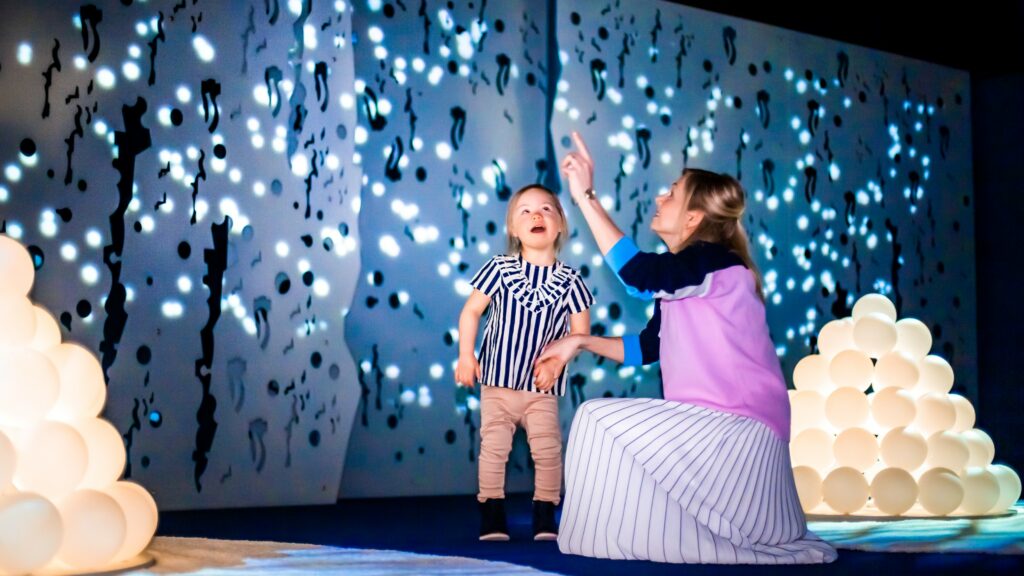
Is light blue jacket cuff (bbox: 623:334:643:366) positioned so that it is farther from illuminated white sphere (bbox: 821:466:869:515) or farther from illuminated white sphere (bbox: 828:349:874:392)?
illuminated white sphere (bbox: 828:349:874:392)

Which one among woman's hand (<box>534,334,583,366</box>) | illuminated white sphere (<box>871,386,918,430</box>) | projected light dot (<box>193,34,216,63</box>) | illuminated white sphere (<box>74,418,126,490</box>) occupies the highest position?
projected light dot (<box>193,34,216,63</box>)

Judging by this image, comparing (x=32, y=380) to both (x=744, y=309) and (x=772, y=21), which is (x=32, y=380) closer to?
(x=744, y=309)

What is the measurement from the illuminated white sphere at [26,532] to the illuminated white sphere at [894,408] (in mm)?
2926

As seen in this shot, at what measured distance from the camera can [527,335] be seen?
3363 millimetres

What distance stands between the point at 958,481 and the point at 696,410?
65.6 inches

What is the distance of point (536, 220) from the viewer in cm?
339

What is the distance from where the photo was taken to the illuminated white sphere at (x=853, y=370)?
4.13 m

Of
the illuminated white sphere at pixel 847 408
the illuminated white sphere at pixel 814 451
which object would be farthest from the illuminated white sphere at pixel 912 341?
the illuminated white sphere at pixel 814 451

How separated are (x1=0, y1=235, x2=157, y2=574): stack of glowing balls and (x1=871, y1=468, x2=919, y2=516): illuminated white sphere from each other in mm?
2510

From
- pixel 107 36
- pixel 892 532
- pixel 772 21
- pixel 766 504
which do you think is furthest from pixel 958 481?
pixel 107 36

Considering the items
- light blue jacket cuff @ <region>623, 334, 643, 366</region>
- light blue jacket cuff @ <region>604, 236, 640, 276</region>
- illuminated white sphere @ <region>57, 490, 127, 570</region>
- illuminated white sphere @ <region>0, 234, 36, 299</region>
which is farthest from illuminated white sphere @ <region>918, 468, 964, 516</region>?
illuminated white sphere @ <region>0, 234, 36, 299</region>

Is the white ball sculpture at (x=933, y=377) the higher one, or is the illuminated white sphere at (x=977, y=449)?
the white ball sculpture at (x=933, y=377)

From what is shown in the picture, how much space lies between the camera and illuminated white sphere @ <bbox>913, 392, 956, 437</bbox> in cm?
397

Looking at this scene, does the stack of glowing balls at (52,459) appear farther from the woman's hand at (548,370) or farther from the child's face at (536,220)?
the child's face at (536,220)
